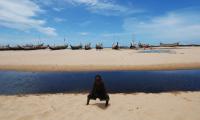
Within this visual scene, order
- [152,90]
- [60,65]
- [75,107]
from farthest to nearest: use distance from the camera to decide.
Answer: [60,65], [152,90], [75,107]

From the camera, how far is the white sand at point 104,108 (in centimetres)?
909

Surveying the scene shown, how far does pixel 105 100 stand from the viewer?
11242mm

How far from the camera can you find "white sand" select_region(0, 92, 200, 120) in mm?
9087

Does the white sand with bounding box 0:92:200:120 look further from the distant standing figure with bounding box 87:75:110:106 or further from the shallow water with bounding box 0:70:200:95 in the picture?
the shallow water with bounding box 0:70:200:95

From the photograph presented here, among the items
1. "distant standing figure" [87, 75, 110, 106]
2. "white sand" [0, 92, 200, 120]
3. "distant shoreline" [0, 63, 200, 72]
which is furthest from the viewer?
"distant shoreline" [0, 63, 200, 72]

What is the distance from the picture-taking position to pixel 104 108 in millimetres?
10195

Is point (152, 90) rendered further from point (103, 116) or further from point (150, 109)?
point (103, 116)

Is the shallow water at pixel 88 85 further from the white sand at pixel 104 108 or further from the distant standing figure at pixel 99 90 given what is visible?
the distant standing figure at pixel 99 90

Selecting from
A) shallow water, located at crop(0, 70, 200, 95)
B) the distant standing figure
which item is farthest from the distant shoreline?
the distant standing figure

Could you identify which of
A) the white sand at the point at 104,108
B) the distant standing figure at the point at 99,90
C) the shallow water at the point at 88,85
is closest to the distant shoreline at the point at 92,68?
the shallow water at the point at 88,85

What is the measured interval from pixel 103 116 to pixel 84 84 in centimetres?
910

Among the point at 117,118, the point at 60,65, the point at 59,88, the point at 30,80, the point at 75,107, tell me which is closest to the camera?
the point at 117,118

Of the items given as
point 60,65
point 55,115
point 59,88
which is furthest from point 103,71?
point 55,115

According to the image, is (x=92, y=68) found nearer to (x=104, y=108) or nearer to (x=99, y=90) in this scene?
(x=99, y=90)
